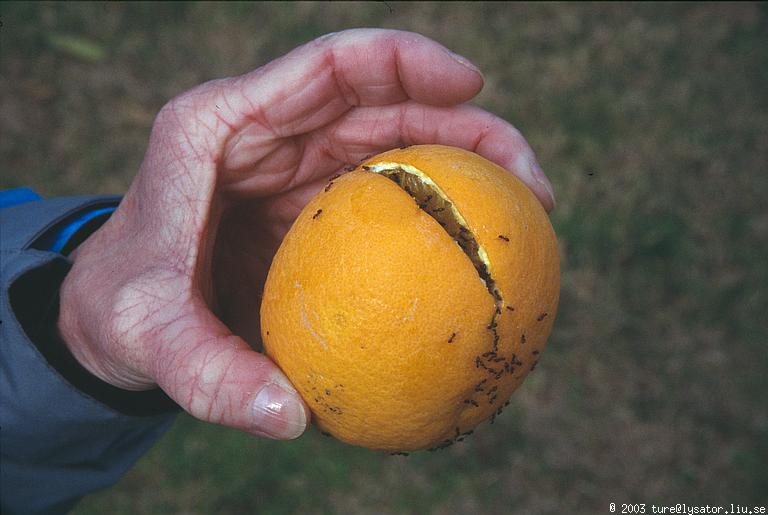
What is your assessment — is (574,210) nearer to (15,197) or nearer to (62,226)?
(62,226)

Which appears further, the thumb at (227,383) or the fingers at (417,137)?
the fingers at (417,137)

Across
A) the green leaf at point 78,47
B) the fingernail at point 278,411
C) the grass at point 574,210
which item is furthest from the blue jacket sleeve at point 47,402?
the green leaf at point 78,47

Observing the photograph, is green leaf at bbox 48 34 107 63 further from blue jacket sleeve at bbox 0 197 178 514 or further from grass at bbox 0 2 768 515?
blue jacket sleeve at bbox 0 197 178 514

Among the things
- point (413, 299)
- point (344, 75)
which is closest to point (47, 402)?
point (413, 299)

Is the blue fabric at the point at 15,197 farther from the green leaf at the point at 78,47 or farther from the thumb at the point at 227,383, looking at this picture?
the green leaf at the point at 78,47

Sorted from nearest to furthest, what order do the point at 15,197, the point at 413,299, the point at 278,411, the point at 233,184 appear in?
the point at 413,299
the point at 278,411
the point at 233,184
the point at 15,197

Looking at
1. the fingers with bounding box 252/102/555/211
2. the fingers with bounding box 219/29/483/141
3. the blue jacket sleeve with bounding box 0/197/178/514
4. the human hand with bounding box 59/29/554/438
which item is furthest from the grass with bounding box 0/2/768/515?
the fingers with bounding box 219/29/483/141
